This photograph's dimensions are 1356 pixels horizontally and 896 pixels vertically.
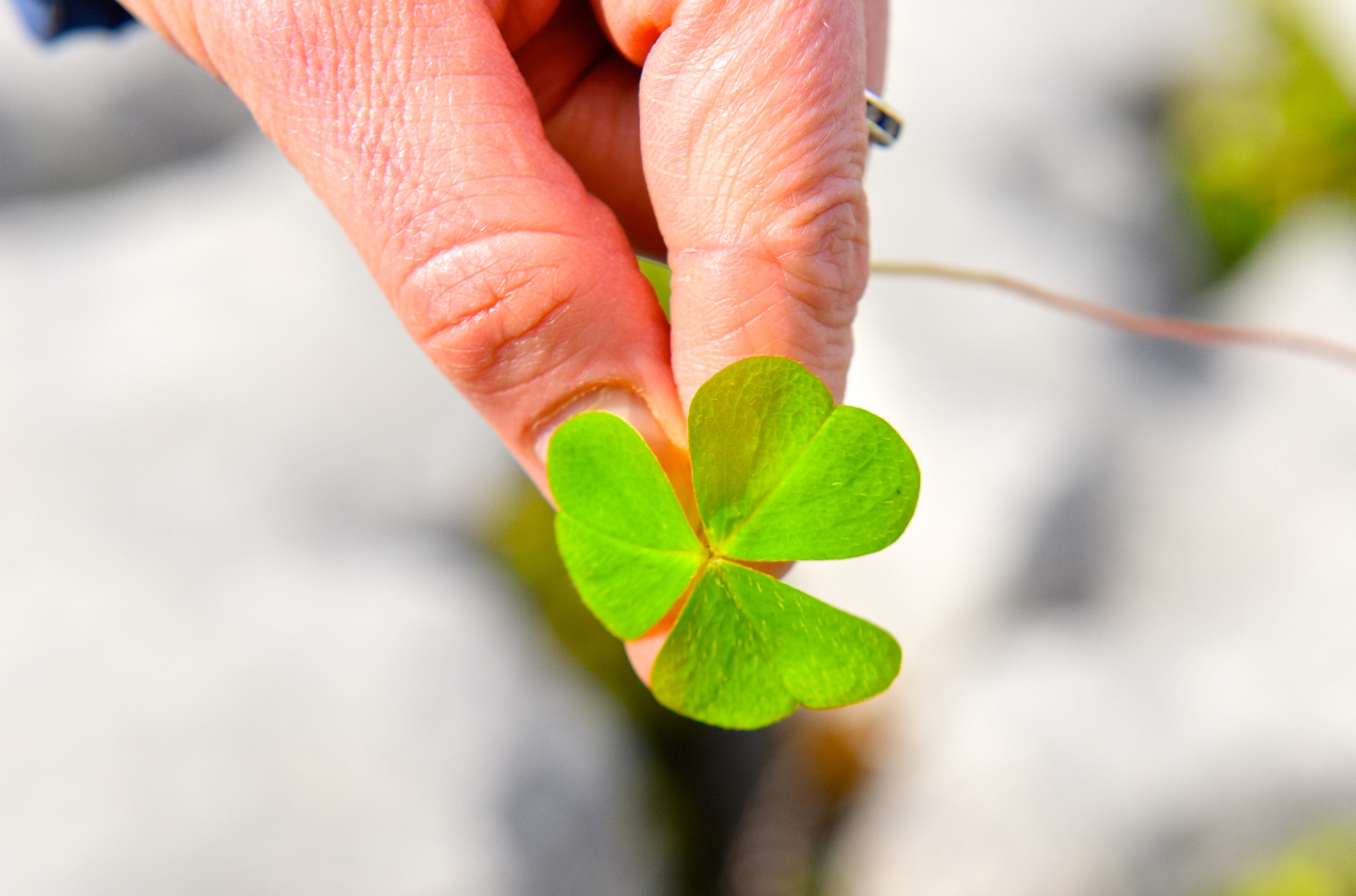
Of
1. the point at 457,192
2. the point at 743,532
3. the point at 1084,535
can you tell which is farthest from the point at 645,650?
the point at 1084,535

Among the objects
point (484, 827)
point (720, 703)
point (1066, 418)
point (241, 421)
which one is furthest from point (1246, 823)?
point (241, 421)

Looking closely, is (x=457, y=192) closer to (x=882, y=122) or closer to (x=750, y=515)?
(x=750, y=515)

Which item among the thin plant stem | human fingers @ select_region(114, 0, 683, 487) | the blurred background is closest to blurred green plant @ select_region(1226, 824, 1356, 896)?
the blurred background

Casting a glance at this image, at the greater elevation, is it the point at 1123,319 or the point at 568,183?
the point at 568,183

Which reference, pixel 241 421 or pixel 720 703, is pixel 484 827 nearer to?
pixel 241 421

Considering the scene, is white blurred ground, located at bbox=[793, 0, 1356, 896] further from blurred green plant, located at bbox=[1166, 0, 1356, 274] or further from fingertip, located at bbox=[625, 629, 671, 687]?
fingertip, located at bbox=[625, 629, 671, 687]

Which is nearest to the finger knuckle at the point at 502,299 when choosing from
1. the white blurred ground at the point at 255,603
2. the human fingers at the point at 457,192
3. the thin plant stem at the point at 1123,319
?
the human fingers at the point at 457,192
